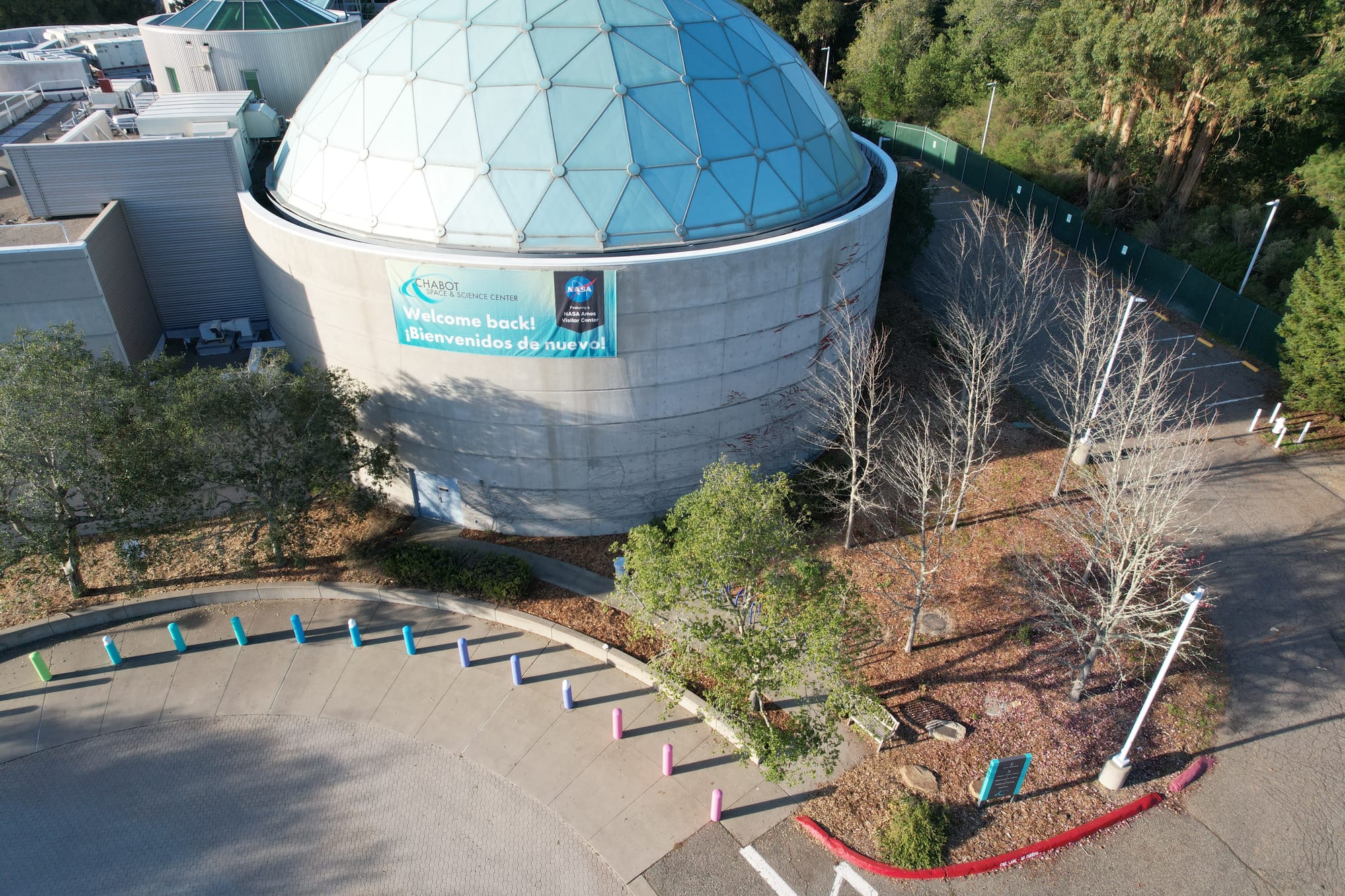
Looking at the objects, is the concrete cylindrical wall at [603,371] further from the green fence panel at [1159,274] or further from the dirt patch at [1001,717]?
the green fence panel at [1159,274]

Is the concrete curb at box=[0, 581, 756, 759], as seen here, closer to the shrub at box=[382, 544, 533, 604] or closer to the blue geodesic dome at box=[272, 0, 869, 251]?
the shrub at box=[382, 544, 533, 604]

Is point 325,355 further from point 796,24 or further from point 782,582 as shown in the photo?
point 796,24

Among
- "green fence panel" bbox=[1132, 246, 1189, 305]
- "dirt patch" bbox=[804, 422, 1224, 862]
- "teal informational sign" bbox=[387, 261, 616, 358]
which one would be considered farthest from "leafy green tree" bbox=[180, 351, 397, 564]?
"green fence panel" bbox=[1132, 246, 1189, 305]

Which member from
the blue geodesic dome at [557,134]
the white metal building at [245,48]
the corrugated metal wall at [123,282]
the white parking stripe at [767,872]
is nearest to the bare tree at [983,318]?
the blue geodesic dome at [557,134]

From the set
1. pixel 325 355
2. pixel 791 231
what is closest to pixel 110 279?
pixel 325 355

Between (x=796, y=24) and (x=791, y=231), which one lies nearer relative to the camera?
(x=791, y=231)

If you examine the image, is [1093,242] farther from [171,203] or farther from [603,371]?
[171,203]
